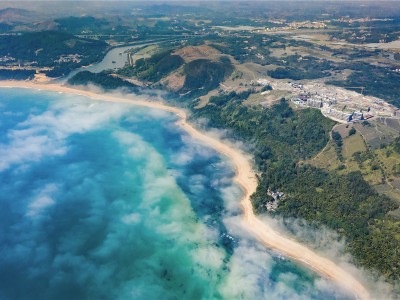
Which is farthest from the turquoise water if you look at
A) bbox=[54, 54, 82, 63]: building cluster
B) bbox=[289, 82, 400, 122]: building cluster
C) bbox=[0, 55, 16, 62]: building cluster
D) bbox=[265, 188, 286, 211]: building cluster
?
A: bbox=[0, 55, 16, 62]: building cluster

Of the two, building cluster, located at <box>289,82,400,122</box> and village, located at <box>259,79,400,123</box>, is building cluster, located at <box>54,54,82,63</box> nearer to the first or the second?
village, located at <box>259,79,400,123</box>

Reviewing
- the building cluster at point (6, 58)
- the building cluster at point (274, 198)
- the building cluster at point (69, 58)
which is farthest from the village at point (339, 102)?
the building cluster at point (6, 58)

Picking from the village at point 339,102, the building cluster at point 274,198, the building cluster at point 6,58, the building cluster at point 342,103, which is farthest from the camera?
the building cluster at point 6,58

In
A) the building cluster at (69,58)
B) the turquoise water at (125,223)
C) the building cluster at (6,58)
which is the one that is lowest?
the turquoise water at (125,223)

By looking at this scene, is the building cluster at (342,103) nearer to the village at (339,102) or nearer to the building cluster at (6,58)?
the village at (339,102)

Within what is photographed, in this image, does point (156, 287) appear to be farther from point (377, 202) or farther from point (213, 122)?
point (213, 122)

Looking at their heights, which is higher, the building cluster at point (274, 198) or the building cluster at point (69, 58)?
the building cluster at point (69, 58)

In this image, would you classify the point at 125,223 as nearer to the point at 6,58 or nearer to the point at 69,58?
the point at 69,58

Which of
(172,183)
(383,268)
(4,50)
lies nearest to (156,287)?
(172,183)
